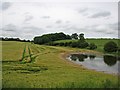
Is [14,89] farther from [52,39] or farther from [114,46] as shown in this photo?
[52,39]

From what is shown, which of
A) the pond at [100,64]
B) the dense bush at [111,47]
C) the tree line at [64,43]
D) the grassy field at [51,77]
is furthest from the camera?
the tree line at [64,43]

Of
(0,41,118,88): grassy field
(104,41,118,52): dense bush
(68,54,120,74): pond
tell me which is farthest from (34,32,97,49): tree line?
(0,41,118,88): grassy field

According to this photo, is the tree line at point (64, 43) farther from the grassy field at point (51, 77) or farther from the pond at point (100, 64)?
the grassy field at point (51, 77)

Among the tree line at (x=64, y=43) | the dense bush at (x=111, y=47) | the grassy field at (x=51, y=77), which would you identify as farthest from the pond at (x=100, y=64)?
the tree line at (x=64, y=43)

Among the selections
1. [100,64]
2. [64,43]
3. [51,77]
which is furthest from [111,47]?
[51,77]

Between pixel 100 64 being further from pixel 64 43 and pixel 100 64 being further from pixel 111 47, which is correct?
pixel 64 43

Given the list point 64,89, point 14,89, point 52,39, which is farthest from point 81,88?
point 52,39

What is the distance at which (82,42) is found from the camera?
123m

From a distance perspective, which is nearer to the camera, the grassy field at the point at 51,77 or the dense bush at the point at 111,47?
the grassy field at the point at 51,77

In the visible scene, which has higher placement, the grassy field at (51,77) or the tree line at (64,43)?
the tree line at (64,43)

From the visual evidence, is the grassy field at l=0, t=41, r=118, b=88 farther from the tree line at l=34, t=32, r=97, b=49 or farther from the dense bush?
the tree line at l=34, t=32, r=97, b=49

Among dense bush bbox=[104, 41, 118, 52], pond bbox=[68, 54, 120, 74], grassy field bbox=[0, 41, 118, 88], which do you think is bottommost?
pond bbox=[68, 54, 120, 74]

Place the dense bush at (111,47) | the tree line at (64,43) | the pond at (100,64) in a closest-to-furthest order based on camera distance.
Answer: the pond at (100,64) < the dense bush at (111,47) < the tree line at (64,43)

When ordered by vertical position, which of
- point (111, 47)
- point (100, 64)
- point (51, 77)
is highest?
point (111, 47)
